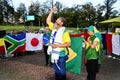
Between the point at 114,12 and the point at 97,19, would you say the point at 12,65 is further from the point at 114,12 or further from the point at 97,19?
the point at 114,12

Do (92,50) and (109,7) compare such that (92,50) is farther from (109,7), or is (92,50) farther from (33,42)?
(109,7)

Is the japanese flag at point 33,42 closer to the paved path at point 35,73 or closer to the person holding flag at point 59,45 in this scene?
the paved path at point 35,73

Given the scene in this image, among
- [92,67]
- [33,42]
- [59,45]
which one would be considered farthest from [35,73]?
[33,42]

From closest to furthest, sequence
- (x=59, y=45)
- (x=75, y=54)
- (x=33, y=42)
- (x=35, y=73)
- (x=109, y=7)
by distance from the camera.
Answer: (x=59, y=45), (x=75, y=54), (x=35, y=73), (x=33, y=42), (x=109, y=7)

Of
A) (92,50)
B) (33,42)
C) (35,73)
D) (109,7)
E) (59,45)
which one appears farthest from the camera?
(109,7)

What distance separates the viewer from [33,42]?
17.5 metres

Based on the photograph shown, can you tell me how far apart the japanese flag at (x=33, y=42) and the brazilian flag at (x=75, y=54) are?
8.38 metres

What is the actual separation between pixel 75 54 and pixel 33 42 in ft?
28.3

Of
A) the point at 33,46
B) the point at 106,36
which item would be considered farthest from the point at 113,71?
the point at 33,46

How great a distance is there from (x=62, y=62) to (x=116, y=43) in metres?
9.08

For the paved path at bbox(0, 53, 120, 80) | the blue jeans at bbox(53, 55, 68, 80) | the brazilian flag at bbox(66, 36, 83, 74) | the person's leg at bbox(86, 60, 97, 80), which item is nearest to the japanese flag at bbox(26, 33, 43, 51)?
the paved path at bbox(0, 53, 120, 80)

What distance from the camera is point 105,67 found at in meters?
12.8

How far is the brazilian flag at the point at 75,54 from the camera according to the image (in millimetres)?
8961

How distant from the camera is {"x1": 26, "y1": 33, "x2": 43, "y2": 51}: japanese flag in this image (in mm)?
17234
